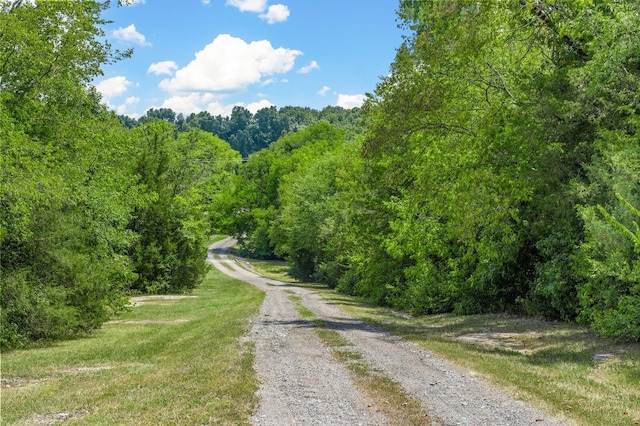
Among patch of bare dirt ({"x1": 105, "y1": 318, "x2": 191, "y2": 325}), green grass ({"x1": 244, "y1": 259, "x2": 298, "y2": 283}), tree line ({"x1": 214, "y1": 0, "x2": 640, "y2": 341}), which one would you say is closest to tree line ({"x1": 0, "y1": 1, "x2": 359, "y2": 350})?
patch of bare dirt ({"x1": 105, "y1": 318, "x2": 191, "y2": 325})

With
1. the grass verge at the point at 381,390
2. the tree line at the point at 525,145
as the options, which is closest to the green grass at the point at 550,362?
the tree line at the point at 525,145

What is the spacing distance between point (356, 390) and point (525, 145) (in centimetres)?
1184

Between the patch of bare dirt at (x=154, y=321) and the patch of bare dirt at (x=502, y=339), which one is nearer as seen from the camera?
the patch of bare dirt at (x=502, y=339)

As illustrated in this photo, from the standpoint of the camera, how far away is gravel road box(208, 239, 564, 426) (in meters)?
8.40

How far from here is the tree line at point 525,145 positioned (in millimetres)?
15508

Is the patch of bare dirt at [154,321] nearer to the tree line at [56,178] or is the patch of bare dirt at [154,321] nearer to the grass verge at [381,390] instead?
the tree line at [56,178]

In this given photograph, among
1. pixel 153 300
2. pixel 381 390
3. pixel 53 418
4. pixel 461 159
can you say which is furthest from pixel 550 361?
pixel 153 300

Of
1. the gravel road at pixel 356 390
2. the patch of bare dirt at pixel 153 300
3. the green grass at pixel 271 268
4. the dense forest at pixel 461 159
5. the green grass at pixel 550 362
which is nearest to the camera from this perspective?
the gravel road at pixel 356 390

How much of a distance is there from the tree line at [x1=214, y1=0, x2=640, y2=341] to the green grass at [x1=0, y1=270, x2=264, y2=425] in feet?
26.9

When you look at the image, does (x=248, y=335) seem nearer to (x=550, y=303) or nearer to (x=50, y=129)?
(x=550, y=303)

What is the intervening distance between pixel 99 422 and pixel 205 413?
140cm

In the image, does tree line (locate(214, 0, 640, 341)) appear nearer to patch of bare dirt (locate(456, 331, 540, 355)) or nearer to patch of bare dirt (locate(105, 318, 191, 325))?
patch of bare dirt (locate(456, 331, 540, 355))

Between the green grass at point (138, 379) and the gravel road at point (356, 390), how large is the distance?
0.42m

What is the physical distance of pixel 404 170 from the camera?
21938 mm
